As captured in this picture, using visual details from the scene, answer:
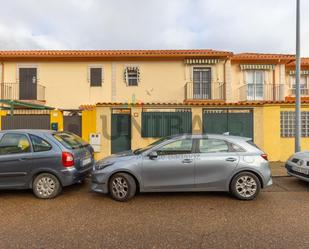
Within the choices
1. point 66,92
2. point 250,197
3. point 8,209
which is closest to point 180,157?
point 250,197

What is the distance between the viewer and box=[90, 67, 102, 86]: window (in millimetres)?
14641

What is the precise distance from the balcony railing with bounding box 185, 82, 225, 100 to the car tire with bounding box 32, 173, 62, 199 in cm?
1085

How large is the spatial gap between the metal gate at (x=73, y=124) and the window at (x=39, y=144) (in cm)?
425

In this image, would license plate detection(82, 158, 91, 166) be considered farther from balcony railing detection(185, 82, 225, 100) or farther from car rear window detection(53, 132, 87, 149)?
balcony railing detection(185, 82, 225, 100)

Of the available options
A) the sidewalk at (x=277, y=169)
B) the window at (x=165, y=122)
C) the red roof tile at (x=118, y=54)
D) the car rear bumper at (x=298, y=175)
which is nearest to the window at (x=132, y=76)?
the red roof tile at (x=118, y=54)

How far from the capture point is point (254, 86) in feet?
50.3

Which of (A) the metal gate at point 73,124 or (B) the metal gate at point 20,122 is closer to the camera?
(B) the metal gate at point 20,122

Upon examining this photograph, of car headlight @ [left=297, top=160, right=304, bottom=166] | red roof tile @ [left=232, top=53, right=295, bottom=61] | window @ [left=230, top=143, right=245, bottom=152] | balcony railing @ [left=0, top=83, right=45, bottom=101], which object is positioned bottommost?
car headlight @ [left=297, top=160, right=304, bottom=166]

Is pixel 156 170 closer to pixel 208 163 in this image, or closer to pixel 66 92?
pixel 208 163

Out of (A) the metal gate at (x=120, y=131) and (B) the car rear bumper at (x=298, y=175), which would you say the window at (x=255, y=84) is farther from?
(B) the car rear bumper at (x=298, y=175)

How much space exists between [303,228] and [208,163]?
1.94 meters

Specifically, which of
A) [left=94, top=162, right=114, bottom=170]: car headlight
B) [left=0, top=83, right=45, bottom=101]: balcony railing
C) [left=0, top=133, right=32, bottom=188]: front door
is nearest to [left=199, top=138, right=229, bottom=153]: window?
[left=94, top=162, right=114, bottom=170]: car headlight

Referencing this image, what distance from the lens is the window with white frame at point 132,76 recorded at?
14664mm

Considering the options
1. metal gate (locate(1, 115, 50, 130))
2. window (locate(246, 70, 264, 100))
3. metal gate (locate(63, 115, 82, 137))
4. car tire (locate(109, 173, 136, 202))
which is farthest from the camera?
window (locate(246, 70, 264, 100))
